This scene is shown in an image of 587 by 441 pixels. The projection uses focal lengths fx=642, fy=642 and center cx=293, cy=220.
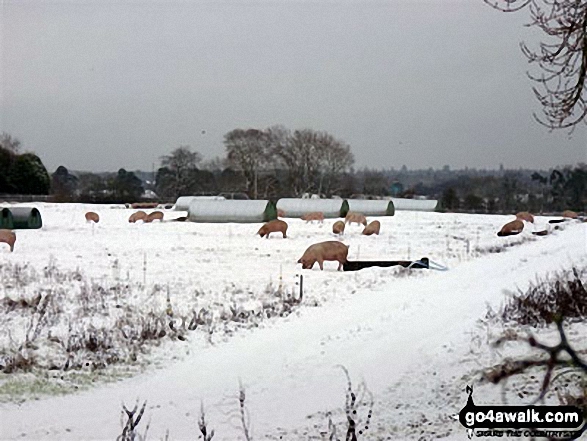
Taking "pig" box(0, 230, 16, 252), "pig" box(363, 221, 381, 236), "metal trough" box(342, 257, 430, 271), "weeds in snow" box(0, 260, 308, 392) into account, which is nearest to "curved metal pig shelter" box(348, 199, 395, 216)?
"pig" box(363, 221, 381, 236)

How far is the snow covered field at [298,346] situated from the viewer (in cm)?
651

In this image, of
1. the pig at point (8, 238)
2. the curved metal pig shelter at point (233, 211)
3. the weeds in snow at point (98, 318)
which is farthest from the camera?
the curved metal pig shelter at point (233, 211)

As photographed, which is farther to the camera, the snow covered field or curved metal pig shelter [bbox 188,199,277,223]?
curved metal pig shelter [bbox 188,199,277,223]

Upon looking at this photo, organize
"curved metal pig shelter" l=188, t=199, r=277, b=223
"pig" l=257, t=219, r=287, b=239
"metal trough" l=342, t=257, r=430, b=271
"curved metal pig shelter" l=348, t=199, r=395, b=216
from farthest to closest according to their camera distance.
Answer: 1. "curved metal pig shelter" l=348, t=199, r=395, b=216
2. "curved metal pig shelter" l=188, t=199, r=277, b=223
3. "pig" l=257, t=219, r=287, b=239
4. "metal trough" l=342, t=257, r=430, b=271

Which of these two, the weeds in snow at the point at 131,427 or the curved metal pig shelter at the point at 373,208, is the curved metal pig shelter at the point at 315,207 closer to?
the curved metal pig shelter at the point at 373,208

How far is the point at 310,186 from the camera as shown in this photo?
99625 mm

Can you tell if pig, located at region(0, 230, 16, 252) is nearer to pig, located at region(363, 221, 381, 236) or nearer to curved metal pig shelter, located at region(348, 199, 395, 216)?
pig, located at region(363, 221, 381, 236)

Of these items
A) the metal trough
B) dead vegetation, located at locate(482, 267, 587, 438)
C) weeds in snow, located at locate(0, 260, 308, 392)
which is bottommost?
weeds in snow, located at locate(0, 260, 308, 392)

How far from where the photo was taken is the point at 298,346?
32.0ft

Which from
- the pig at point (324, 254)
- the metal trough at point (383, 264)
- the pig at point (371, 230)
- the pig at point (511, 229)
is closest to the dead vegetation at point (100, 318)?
the pig at point (324, 254)

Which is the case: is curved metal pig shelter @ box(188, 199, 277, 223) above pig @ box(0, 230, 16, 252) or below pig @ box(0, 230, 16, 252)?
above

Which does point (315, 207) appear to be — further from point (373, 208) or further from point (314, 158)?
point (314, 158)

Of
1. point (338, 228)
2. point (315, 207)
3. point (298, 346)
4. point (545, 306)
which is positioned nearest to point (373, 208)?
point (315, 207)

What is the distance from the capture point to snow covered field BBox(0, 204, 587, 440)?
6512 millimetres
